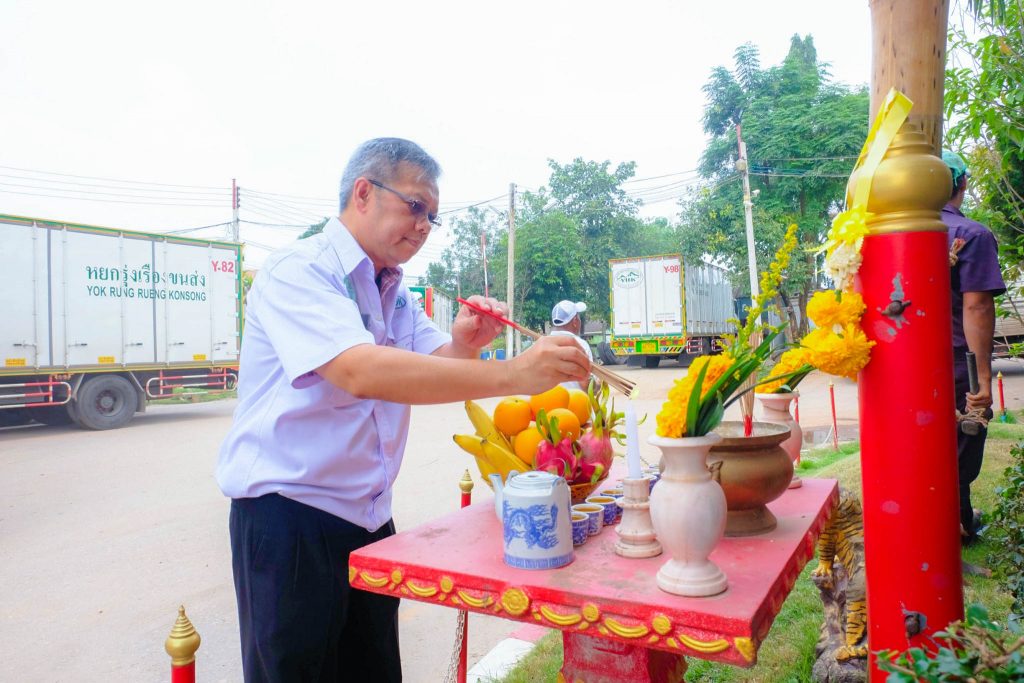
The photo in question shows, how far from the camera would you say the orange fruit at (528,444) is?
1.82 m

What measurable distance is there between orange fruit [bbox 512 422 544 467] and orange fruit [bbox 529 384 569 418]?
10 cm

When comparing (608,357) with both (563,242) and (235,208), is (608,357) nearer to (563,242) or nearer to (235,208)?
(563,242)

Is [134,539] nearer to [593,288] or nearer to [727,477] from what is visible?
[727,477]

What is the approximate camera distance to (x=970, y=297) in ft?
9.17

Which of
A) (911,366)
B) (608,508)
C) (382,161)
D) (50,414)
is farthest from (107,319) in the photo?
(911,366)

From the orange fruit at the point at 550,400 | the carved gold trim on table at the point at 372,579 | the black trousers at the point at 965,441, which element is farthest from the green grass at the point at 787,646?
the carved gold trim on table at the point at 372,579

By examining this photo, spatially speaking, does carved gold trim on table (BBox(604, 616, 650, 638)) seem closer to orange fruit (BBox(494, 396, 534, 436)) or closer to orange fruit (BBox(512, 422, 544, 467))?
orange fruit (BBox(512, 422, 544, 467))

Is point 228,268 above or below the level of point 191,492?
above

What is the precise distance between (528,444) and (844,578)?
1327mm

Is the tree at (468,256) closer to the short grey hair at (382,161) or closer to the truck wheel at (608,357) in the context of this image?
the truck wheel at (608,357)

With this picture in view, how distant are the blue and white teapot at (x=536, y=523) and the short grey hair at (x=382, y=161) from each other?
88 cm

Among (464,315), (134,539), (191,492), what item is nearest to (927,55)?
(464,315)

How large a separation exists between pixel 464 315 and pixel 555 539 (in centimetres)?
97

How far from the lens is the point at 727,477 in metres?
1.52
